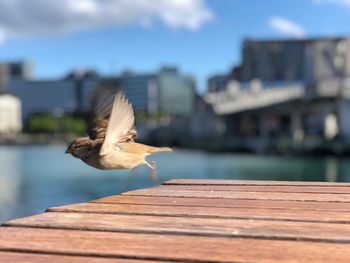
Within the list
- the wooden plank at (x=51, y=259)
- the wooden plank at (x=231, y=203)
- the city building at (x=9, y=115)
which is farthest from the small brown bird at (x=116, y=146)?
the city building at (x=9, y=115)

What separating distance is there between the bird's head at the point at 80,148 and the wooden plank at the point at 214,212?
0.42 meters

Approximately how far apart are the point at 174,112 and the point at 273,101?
82194 mm

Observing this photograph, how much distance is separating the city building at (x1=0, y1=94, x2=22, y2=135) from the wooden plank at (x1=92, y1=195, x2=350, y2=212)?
14050 centimetres

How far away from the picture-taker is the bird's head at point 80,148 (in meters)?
3.05

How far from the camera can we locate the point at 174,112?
143250 millimetres

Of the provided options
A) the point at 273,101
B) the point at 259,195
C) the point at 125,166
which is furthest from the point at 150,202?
the point at 273,101

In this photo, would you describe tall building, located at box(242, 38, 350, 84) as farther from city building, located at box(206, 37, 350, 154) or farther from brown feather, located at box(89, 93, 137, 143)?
brown feather, located at box(89, 93, 137, 143)

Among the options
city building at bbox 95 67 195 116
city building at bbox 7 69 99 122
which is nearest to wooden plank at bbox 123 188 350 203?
city building at bbox 95 67 195 116

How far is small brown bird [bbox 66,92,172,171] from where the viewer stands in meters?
2.99

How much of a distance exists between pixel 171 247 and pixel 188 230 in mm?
241

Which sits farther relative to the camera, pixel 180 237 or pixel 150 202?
pixel 150 202

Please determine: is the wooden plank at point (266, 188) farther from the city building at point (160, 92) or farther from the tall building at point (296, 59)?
the city building at point (160, 92)

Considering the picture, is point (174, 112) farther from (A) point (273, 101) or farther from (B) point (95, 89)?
(B) point (95, 89)

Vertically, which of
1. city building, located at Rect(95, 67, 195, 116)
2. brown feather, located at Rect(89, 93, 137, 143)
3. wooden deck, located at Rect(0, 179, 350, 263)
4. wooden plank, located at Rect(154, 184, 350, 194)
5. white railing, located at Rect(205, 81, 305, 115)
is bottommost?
wooden plank, located at Rect(154, 184, 350, 194)
